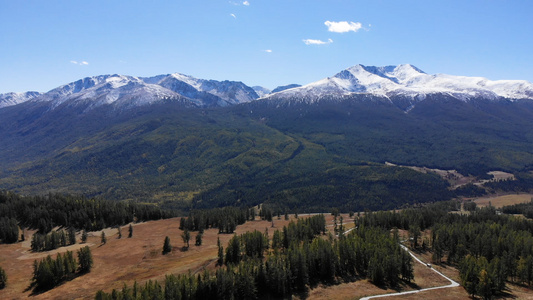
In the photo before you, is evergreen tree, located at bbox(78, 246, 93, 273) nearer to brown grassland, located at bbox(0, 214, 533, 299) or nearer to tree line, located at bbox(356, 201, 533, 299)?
brown grassland, located at bbox(0, 214, 533, 299)

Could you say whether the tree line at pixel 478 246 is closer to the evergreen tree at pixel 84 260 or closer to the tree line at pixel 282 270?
the tree line at pixel 282 270

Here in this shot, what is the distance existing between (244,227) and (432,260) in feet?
340

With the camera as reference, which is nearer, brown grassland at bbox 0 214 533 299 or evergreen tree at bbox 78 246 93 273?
brown grassland at bbox 0 214 533 299

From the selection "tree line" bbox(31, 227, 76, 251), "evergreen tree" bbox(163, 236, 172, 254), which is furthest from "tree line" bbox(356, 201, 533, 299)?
"tree line" bbox(31, 227, 76, 251)

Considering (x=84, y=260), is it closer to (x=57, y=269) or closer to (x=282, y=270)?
Result: (x=57, y=269)

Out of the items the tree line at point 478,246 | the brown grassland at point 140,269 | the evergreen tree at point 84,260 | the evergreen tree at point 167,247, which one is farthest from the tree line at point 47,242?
the tree line at point 478,246

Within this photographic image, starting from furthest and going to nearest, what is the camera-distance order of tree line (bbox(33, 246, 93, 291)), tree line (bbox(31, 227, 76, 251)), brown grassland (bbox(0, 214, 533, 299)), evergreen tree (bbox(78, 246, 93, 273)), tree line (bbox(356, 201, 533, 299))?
tree line (bbox(31, 227, 76, 251)), evergreen tree (bbox(78, 246, 93, 273)), tree line (bbox(33, 246, 93, 291)), tree line (bbox(356, 201, 533, 299)), brown grassland (bbox(0, 214, 533, 299))

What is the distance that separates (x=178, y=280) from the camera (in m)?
92.7

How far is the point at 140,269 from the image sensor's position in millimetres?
122250

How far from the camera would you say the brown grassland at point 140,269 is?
337 ft

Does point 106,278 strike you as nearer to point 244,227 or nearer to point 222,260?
point 222,260

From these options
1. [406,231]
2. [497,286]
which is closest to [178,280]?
[497,286]

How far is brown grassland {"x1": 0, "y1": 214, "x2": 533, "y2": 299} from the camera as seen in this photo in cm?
10269

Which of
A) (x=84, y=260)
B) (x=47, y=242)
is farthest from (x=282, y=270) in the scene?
(x=47, y=242)
